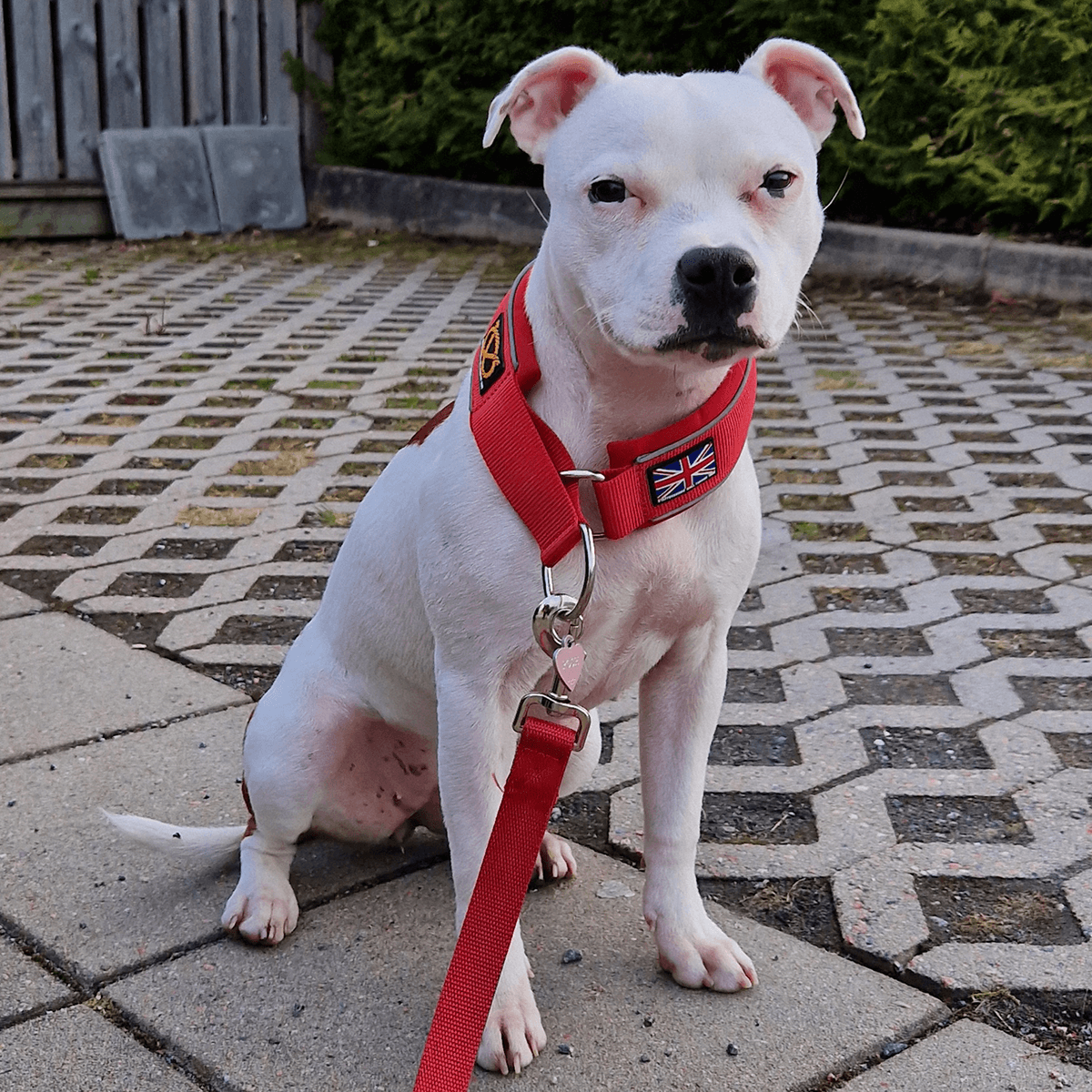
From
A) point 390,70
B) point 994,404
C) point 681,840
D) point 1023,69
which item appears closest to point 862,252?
point 1023,69

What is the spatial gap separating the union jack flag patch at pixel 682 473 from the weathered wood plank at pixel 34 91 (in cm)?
963

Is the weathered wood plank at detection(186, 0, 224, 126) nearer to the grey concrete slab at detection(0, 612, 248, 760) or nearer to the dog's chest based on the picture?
the grey concrete slab at detection(0, 612, 248, 760)

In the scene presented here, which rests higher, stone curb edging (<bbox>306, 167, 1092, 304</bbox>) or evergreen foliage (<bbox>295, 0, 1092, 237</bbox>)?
evergreen foliage (<bbox>295, 0, 1092, 237</bbox>)

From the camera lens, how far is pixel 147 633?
147 inches

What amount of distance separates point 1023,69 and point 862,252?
56.1 inches

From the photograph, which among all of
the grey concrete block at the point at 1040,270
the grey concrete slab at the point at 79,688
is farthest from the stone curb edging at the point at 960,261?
the grey concrete slab at the point at 79,688

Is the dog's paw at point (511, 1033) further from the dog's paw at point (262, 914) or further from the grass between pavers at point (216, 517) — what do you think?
the grass between pavers at point (216, 517)

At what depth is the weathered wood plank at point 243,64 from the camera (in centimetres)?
1092

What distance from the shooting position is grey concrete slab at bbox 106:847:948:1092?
208 cm

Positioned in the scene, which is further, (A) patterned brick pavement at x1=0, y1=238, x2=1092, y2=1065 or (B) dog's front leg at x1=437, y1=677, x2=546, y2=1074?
(A) patterned brick pavement at x1=0, y1=238, x2=1092, y2=1065

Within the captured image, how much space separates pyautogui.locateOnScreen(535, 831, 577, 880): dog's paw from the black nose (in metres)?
1.14

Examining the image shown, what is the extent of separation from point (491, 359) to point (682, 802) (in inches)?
31.6

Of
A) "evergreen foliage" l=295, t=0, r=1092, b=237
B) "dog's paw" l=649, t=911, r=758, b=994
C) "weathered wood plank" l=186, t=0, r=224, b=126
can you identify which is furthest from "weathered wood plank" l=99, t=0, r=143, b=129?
"dog's paw" l=649, t=911, r=758, b=994

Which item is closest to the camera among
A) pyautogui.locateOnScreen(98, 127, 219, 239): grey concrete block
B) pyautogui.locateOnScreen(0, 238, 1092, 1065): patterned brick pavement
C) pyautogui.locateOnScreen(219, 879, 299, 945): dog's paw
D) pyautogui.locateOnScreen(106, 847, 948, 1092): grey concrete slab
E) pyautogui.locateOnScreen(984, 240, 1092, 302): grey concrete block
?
pyautogui.locateOnScreen(106, 847, 948, 1092): grey concrete slab
